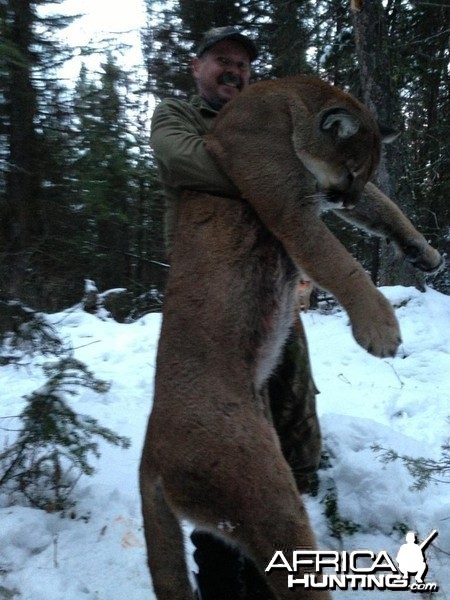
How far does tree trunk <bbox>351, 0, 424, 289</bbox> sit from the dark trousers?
7.40m

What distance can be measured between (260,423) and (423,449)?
3003 mm

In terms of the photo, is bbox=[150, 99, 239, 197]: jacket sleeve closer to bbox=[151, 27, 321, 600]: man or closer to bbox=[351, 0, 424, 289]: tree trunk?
bbox=[151, 27, 321, 600]: man

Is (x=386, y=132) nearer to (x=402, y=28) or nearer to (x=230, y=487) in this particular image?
(x=230, y=487)

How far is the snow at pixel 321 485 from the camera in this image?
12.7 ft

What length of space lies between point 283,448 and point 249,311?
1.25 metres

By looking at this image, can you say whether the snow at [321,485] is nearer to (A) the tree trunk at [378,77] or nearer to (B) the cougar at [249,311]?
(B) the cougar at [249,311]

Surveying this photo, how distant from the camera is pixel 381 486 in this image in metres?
4.68

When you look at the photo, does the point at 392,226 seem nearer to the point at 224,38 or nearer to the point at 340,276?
the point at 340,276

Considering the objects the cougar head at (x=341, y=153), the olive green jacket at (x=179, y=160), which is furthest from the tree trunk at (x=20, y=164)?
the cougar head at (x=341, y=153)

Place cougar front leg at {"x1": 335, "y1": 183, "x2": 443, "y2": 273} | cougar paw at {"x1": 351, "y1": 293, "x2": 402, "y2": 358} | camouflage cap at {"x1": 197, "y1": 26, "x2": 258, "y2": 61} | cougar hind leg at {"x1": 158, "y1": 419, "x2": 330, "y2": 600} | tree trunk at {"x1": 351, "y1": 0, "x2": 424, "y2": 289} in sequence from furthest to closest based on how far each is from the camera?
tree trunk at {"x1": 351, "y1": 0, "x2": 424, "y2": 289} → camouflage cap at {"x1": 197, "y1": 26, "x2": 258, "y2": 61} → cougar front leg at {"x1": 335, "y1": 183, "x2": 443, "y2": 273} → cougar paw at {"x1": 351, "y1": 293, "x2": 402, "y2": 358} → cougar hind leg at {"x1": 158, "y1": 419, "x2": 330, "y2": 600}

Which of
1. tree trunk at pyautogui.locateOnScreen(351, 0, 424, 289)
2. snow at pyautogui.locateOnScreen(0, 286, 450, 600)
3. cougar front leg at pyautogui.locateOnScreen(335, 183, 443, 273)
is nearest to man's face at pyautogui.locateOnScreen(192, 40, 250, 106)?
cougar front leg at pyautogui.locateOnScreen(335, 183, 443, 273)

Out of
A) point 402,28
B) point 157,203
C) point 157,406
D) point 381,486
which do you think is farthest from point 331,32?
point 157,406

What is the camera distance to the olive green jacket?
10.7ft

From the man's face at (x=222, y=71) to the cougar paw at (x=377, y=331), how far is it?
5.86 ft
